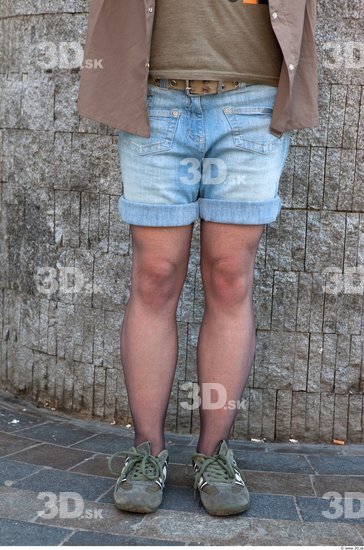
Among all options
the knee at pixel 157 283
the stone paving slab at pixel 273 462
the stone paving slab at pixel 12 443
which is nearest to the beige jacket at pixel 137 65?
the knee at pixel 157 283

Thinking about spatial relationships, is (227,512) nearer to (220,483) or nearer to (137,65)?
(220,483)

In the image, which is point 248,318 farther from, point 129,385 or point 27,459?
point 27,459

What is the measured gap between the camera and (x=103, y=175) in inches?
151

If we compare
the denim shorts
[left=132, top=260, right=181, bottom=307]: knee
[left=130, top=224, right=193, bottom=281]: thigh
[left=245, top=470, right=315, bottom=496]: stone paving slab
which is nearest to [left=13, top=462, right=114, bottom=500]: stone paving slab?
[left=245, top=470, right=315, bottom=496]: stone paving slab

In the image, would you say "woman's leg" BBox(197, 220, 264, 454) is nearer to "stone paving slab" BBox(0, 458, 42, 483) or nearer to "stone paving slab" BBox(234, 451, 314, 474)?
"stone paving slab" BBox(234, 451, 314, 474)

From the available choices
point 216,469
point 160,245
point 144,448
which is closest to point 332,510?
point 216,469

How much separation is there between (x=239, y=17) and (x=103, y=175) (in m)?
1.25

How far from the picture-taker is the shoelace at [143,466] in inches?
114

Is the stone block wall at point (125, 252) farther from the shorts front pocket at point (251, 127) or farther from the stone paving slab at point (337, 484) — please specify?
the shorts front pocket at point (251, 127)

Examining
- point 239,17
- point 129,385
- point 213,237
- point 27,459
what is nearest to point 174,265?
point 213,237

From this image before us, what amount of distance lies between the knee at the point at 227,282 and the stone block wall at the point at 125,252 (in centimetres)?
76

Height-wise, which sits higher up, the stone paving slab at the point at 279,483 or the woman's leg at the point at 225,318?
the woman's leg at the point at 225,318

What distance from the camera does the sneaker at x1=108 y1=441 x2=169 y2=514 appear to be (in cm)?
281

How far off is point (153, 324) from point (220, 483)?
0.57 meters
